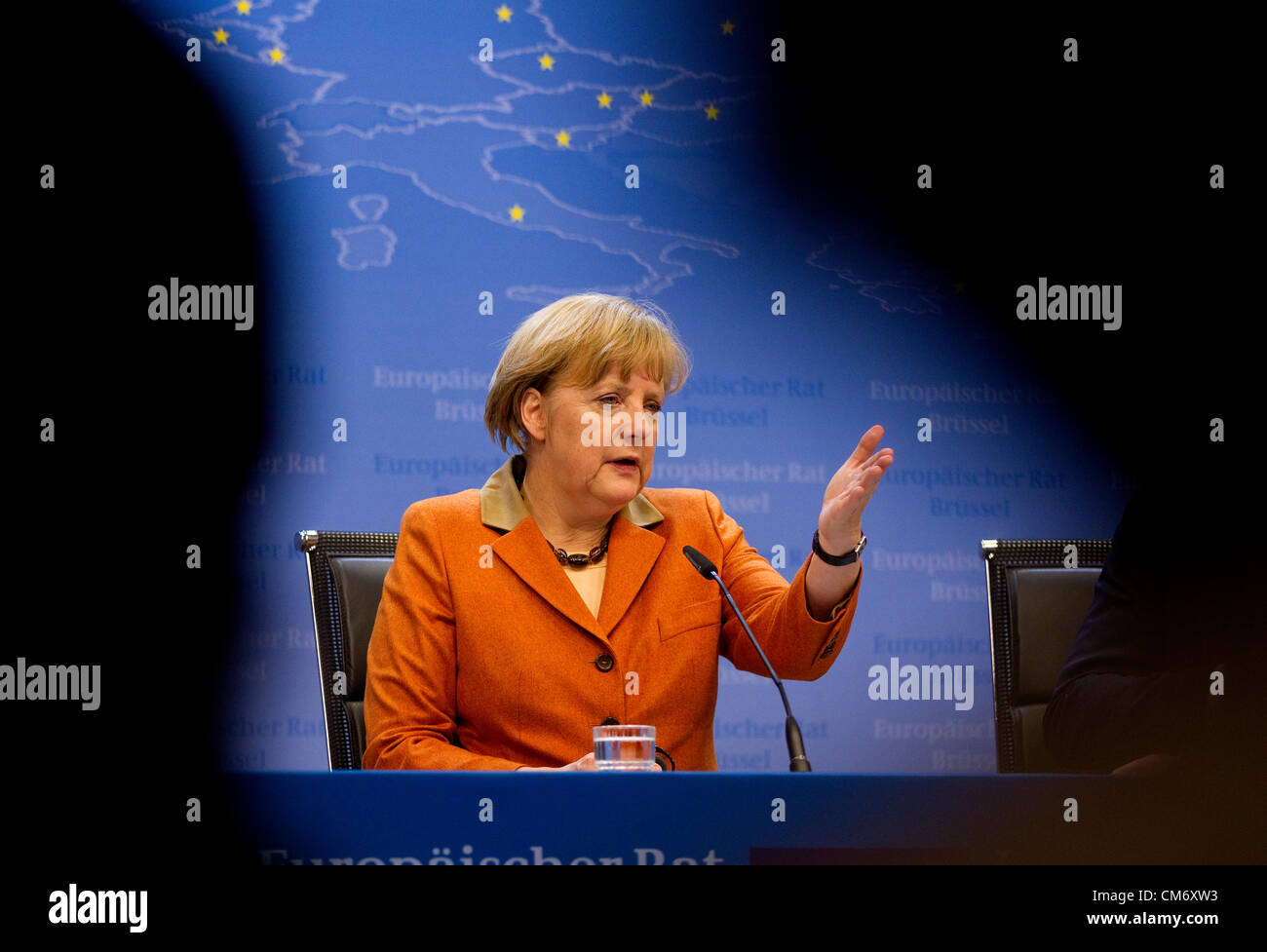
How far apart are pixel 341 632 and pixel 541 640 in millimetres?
425

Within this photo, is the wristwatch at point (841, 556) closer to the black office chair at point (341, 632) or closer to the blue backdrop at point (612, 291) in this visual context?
the black office chair at point (341, 632)

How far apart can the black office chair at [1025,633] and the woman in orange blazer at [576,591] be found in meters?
0.53

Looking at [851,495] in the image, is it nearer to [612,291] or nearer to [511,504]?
[511,504]

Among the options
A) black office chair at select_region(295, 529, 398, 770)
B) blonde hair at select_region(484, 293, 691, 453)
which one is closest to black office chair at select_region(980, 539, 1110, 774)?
blonde hair at select_region(484, 293, 691, 453)

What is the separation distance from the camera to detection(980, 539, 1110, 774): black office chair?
81.7 inches

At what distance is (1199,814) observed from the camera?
0.88 m

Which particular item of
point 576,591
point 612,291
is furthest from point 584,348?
point 612,291

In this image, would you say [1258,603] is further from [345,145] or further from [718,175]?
[345,145]

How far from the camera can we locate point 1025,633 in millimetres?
2076

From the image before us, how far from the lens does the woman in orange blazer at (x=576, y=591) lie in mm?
1614

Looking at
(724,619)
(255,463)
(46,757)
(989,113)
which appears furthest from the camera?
(989,113)

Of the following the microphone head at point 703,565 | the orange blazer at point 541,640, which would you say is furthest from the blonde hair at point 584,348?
the microphone head at point 703,565

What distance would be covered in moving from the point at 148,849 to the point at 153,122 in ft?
8.40

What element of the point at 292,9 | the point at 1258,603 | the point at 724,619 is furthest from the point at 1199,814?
the point at 292,9
